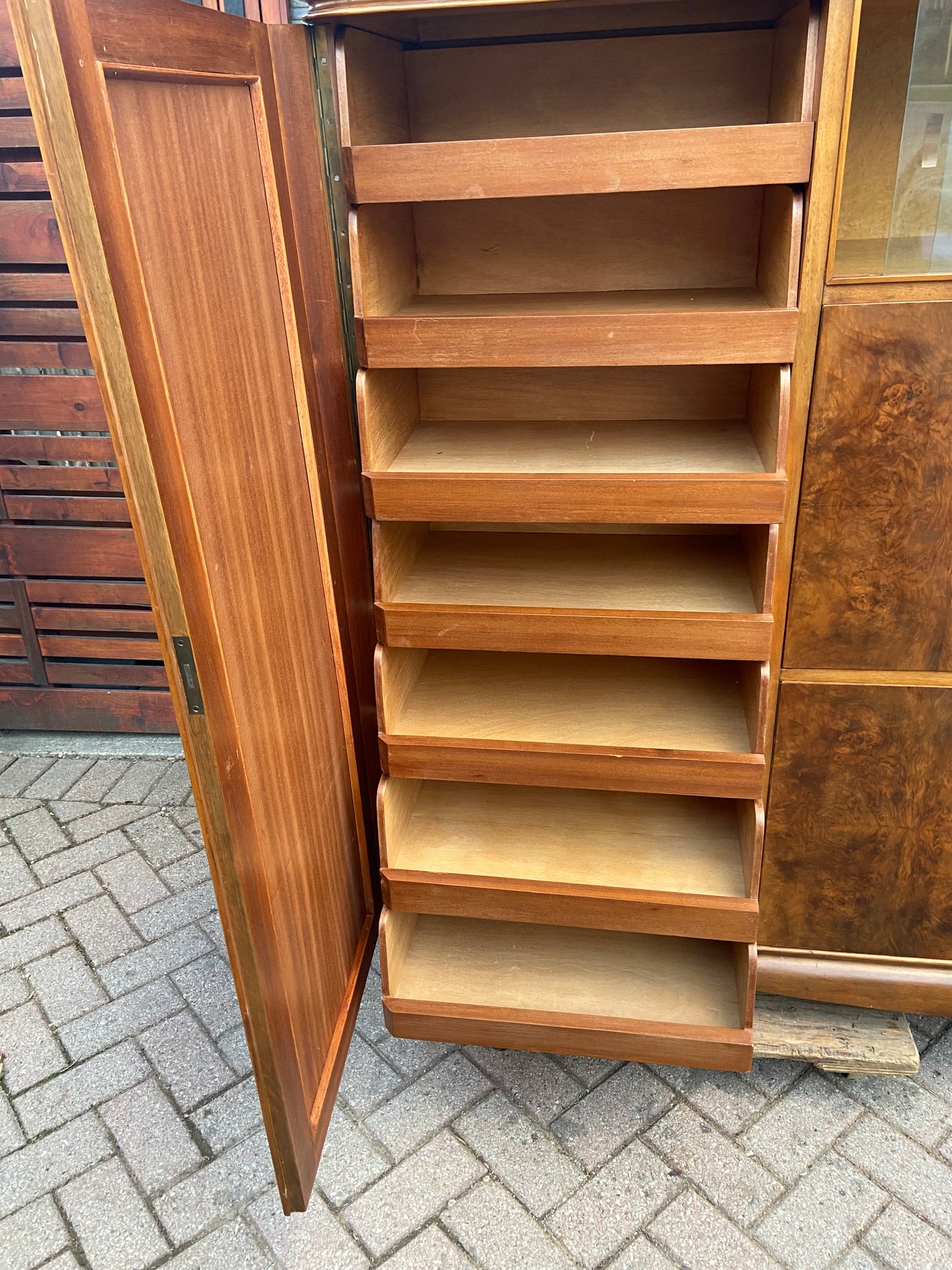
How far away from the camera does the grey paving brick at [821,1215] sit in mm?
1632

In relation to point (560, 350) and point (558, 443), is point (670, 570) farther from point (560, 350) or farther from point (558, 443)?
point (560, 350)

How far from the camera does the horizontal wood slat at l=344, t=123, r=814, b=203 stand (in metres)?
1.30

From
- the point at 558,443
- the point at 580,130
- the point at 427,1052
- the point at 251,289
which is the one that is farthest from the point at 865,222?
the point at 427,1052

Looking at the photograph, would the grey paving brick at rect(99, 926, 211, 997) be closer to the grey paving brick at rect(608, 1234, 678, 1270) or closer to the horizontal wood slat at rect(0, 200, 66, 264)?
the grey paving brick at rect(608, 1234, 678, 1270)

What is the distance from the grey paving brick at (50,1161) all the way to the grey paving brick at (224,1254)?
0.31m

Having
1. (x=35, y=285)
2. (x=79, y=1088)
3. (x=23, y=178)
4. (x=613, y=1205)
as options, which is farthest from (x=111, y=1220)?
(x=23, y=178)

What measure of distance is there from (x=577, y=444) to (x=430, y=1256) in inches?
59.9

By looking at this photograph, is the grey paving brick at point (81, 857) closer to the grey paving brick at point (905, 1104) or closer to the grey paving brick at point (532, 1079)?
the grey paving brick at point (532, 1079)

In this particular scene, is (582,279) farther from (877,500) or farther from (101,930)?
(101,930)

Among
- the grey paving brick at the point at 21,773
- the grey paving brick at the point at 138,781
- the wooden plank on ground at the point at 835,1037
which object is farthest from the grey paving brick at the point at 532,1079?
the grey paving brick at the point at 21,773

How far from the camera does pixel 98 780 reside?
3.10m

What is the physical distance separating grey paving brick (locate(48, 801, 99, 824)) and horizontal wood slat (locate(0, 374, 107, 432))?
1222 mm

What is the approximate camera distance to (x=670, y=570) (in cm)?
177

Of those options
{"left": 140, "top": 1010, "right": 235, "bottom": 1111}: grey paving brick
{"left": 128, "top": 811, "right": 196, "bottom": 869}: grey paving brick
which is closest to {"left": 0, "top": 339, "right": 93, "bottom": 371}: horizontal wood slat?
{"left": 128, "top": 811, "right": 196, "bottom": 869}: grey paving brick
